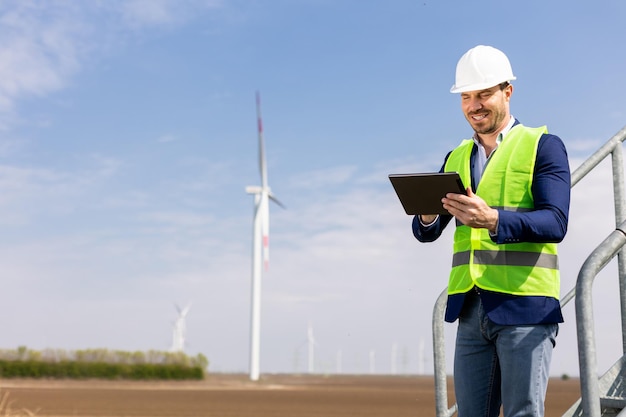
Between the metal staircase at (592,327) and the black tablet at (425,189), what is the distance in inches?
22.9

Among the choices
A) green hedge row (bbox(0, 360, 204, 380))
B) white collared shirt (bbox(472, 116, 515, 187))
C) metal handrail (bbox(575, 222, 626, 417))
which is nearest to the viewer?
metal handrail (bbox(575, 222, 626, 417))

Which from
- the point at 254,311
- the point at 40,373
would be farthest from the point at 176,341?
the point at 40,373

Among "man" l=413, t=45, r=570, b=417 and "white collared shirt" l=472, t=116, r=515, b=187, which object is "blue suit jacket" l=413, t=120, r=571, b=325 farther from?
"white collared shirt" l=472, t=116, r=515, b=187

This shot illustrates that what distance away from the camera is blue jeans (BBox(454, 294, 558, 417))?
3.09 m

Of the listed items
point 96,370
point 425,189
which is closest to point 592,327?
point 425,189

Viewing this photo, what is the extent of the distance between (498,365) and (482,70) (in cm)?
120

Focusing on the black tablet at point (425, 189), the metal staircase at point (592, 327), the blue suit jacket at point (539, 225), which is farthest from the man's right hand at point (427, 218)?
the metal staircase at point (592, 327)

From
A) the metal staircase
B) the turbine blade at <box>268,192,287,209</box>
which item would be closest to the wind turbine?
the turbine blade at <box>268,192,287,209</box>

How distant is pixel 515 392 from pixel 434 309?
0.74m

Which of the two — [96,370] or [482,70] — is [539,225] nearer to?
[482,70]

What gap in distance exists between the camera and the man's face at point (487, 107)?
129 inches

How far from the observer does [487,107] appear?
10.8 ft

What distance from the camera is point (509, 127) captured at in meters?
3.38

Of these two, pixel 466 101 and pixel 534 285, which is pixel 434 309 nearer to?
pixel 534 285
